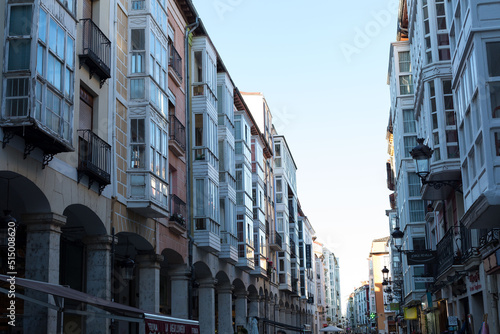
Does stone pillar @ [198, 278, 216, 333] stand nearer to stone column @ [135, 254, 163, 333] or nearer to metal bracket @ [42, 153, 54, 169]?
stone column @ [135, 254, 163, 333]

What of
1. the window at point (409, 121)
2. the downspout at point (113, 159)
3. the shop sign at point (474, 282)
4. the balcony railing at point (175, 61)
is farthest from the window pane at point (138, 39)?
the window at point (409, 121)

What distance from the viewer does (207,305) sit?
2784 centimetres

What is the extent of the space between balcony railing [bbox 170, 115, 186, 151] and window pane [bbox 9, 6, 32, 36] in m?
10.5

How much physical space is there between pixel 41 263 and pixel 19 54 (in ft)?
14.1

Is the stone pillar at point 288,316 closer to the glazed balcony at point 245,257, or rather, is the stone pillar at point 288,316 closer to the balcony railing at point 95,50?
the glazed balcony at point 245,257

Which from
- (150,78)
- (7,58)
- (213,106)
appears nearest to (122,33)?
(150,78)

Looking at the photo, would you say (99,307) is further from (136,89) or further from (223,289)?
(223,289)

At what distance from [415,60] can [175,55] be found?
382 inches

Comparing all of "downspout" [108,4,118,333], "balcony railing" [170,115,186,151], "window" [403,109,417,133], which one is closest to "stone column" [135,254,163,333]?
"downspout" [108,4,118,333]

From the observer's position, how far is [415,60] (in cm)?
2747

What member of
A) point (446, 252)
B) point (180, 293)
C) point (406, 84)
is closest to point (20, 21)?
point (180, 293)

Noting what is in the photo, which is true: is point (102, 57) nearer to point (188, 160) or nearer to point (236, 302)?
point (188, 160)

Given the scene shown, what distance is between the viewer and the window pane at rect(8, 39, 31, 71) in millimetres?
13047

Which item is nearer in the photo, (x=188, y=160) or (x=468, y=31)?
(x=468, y=31)
